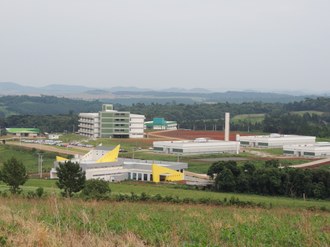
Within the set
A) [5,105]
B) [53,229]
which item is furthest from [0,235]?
[5,105]

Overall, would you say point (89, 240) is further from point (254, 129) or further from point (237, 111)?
point (237, 111)

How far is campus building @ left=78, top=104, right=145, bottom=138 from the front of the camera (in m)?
69.9

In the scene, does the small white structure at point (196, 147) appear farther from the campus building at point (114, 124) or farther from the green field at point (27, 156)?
the campus building at point (114, 124)

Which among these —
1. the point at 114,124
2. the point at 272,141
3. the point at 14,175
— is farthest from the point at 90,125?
the point at 14,175

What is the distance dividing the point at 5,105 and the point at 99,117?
97.3 meters

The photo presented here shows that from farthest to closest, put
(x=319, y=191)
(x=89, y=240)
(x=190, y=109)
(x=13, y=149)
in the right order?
(x=190, y=109), (x=13, y=149), (x=319, y=191), (x=89, y=240)

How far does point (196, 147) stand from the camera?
55125mm

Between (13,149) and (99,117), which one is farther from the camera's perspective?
(99,117)

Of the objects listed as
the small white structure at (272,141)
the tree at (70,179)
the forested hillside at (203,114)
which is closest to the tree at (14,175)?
the tree at (70,179)

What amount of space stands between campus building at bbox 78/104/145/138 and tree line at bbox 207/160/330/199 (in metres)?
39.2

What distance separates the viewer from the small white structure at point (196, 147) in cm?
5447

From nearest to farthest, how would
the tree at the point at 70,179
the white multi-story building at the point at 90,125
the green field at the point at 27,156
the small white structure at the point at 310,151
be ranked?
the tree at the point at 70,179 → the green field at the point at 27,156 → the small white structure at the point at 310,151 → the white multi-story building at the point at 90,125

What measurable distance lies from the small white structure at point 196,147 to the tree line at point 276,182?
22106 millimetres

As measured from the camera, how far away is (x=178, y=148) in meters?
54.5
